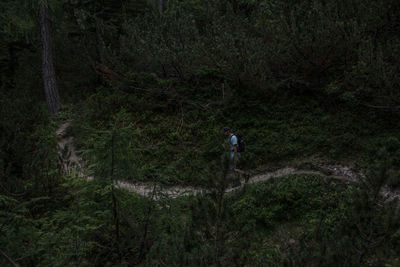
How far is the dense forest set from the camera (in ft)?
11.4

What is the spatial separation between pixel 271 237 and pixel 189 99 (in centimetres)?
798

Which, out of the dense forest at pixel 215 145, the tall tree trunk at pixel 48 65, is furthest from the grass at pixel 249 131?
the tall tree trunk at pixel 48 65

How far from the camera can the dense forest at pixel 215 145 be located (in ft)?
11.4

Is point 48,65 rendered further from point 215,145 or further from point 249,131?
point 249,131

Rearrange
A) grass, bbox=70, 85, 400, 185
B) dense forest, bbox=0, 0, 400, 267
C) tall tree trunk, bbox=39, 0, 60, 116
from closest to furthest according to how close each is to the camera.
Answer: dense forest, bbox=0, 0, 400, 267 < grass, bbox=70, 85, 400, 185 < tall tree trunk, bbox=39, 0, 60, 116

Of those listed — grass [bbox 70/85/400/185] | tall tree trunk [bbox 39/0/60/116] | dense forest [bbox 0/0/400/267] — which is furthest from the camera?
tall tree trunk [bbox 39/0/60/116]

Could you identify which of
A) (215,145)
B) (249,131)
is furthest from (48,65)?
(249,131)

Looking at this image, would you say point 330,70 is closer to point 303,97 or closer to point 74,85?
point 303,97

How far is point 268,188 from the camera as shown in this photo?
326 inches

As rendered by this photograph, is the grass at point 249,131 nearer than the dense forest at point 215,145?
No

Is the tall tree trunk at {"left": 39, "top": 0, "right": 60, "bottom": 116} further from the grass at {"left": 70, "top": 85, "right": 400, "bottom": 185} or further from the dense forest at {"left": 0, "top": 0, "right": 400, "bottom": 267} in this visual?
the grass at {"left": 70, "top": 85, "right": 400, "bottom": 185}

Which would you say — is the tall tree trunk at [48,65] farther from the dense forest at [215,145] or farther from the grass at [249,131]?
the grass at [249,131]

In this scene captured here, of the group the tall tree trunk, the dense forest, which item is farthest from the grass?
the tall tree trunk

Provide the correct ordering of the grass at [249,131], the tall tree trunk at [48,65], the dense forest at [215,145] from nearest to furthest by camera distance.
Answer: the dense forest at [215,145] → the grass at [249,131] → the tall tree trunk at [48,65]
